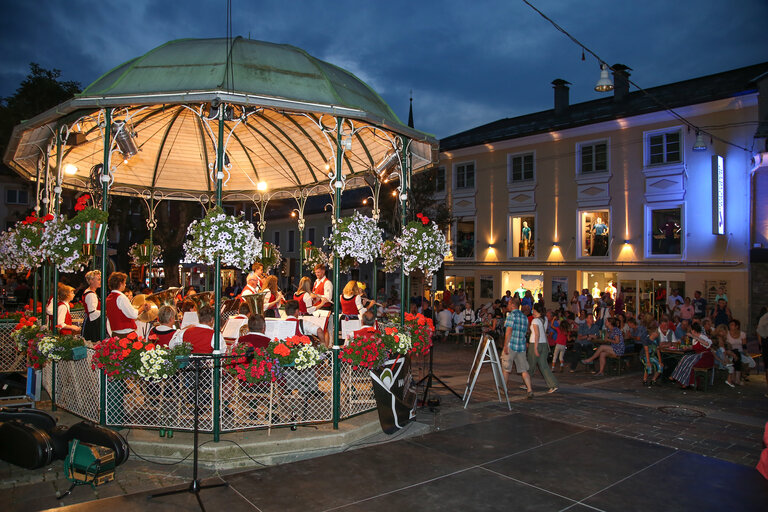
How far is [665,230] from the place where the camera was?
21062 millimetres

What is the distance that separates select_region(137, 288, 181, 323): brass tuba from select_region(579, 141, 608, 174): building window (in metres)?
18.1

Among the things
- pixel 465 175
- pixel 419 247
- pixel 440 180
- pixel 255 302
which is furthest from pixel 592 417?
pixel 440 180

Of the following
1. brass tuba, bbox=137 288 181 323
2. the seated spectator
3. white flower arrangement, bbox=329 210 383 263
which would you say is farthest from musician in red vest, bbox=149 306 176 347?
the seated spectator

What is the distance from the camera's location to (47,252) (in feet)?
25.5

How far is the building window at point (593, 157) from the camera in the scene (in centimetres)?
2306

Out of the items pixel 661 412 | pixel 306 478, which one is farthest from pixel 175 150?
pixel 661 412

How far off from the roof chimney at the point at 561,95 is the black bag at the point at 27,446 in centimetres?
2645

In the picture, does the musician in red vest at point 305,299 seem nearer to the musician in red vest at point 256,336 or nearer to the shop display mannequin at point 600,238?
the musician in red vest at point 256,336

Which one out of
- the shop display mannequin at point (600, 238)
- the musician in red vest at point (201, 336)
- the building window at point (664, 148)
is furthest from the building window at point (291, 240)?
the musician in red vest at point (201, 336)

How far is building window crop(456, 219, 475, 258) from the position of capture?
27734 mm

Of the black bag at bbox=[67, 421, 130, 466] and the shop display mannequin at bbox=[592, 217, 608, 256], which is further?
the shop display mannequin at bbox=[592, 217, 608, 256]

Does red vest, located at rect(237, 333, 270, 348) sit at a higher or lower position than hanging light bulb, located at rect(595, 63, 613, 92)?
lower

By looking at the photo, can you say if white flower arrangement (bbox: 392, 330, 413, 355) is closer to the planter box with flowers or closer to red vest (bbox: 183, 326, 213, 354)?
red vest (bbox: 183, 326, 213, 354)

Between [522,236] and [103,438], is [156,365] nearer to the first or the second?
[103,438]
